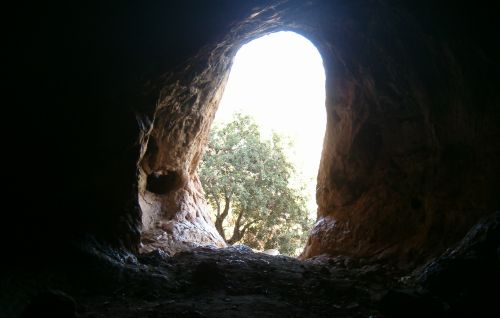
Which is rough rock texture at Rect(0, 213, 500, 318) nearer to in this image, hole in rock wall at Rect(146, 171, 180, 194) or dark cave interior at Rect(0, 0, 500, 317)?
dark cave interior at Rect(0, 0, 500, 317)

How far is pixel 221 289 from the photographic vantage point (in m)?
5.52

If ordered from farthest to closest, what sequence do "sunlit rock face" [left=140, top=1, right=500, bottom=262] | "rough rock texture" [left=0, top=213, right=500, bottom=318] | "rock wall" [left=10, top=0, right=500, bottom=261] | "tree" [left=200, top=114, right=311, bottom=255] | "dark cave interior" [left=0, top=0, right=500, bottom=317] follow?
"tree" [left=200, top=114, right=311, bottom=255] → "sunlit rock face" [left=140, top=1, right=500, bottom=262] → "rock wall" [left=10, top=0, right=500, bottom=261] → "dark cave interior" [left=0, top=0, right=500, bottom=317] → "rough rock texture" [left=0, top=213, right=500, bottom=318]

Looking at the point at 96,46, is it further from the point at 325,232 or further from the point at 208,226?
the point at 208,226

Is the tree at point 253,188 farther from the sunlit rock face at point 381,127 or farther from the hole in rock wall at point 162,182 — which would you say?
the hole in rock wall at point 162,182

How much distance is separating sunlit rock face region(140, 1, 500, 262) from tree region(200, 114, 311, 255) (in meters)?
7.28

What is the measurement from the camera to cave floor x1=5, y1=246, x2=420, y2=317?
14.5 ft

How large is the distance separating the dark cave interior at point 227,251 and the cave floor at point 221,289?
0.03m

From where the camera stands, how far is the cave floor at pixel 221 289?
441 cm

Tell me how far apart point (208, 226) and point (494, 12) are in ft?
33.6

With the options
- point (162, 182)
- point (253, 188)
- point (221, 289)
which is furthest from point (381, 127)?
point (253, 188)

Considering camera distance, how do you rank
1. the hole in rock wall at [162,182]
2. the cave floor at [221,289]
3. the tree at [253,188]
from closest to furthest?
the cave floor at [221,289] → the hole in rock wall at [162,182] → the tree at [253,188]

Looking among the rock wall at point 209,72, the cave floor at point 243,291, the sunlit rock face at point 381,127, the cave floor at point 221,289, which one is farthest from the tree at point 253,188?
the cave floor at point 221,289

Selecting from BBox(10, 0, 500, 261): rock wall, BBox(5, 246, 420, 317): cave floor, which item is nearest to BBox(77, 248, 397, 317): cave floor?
BBox(5, 246, 420, 317): cave floor

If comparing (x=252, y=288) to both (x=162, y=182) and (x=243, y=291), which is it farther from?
(x=162, y=182)
